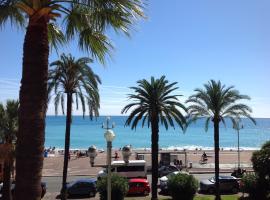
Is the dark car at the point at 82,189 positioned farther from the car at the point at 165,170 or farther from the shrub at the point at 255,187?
the car at the point at 165,170

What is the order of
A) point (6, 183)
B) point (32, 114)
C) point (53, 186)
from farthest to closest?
1. point (53, 186)
2. point (6, 183)
3. point (32, 114)

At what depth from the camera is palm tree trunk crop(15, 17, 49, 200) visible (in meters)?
8.06

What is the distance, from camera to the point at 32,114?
27.1 feet

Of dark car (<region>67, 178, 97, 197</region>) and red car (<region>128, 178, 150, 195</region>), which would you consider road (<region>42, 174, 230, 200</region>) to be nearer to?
dark car (<region>67, 178, 97, 197</region>)

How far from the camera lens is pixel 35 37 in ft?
28.3

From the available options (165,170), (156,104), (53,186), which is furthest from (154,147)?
(165,170)

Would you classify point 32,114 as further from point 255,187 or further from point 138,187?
point 138,187

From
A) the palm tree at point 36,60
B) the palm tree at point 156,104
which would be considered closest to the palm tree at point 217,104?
the palm tree at point 156,104

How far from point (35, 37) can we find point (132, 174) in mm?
33934

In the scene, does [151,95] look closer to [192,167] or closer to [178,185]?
[178,185]

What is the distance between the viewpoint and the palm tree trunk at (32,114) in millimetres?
8062

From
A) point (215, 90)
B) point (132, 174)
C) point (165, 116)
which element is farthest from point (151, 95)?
point (132, 174)

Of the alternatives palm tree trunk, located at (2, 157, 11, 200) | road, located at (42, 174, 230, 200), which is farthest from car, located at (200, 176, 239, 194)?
palm tree trunk, located at (2, 157, 11, 200)

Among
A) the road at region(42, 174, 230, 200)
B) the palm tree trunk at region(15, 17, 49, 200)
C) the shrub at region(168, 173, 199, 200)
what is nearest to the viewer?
the palm tree trunk at region(15, 17, 49, 200)
